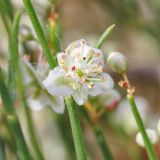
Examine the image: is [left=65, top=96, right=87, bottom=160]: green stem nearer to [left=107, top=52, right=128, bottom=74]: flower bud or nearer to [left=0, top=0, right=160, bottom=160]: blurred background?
[left=107, top=52, right=128, bottom=74]: flower bud

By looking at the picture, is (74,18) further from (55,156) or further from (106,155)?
(106,155)

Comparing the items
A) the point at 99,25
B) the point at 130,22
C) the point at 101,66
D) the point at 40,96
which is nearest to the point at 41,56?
the point at 40,96

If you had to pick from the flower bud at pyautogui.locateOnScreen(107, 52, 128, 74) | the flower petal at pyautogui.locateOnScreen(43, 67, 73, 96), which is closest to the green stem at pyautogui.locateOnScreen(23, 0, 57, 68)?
the flower petal at pyautogui.locateOnScreen(43, 67, 73, 96)

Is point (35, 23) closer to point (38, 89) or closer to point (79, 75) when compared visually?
point (79, 75)

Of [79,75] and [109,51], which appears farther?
[109,51]

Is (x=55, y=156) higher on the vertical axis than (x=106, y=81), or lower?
higher

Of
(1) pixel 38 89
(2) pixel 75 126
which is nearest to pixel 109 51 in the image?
(1) pixel 38 89

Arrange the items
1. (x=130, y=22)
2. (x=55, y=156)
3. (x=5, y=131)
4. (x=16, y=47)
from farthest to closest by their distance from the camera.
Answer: (x=130, y=22)
(x=55, y=156)
(x=5, y=131)
(x=16, y=47)

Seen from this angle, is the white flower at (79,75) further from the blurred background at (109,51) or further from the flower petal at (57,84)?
the blurred background at (109,51)
